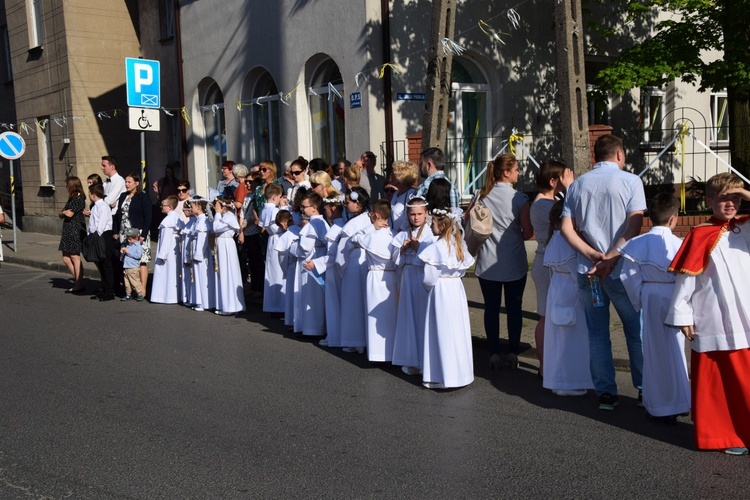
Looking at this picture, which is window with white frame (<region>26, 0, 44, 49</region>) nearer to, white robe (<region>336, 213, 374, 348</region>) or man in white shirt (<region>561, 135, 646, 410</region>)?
white robe (<region>336, 213, 374, 348</region>)

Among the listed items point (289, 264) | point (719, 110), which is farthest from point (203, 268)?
point (719, 110)

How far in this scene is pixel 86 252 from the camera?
12.2 metres

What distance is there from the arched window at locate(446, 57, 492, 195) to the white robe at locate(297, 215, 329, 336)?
234 inches

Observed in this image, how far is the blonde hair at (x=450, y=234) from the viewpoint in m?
6.84

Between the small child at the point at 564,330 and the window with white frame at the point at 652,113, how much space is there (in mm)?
12095

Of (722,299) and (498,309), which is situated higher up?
(722,299)

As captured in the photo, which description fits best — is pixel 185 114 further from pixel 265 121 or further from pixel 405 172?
pixel 405 172

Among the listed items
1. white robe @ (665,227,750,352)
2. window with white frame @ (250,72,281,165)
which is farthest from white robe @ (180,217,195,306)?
white robe @ (665,227,750,352)

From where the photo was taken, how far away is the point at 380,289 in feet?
25.4

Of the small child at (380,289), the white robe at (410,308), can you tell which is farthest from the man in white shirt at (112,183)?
the white robe at (410,308)

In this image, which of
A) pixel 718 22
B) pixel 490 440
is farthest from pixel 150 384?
pixel 718 22

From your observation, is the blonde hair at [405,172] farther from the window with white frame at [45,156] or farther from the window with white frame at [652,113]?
the window with white frame at [45,156]

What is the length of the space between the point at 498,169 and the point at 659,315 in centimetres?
223

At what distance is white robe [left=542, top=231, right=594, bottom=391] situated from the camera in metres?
6.36
